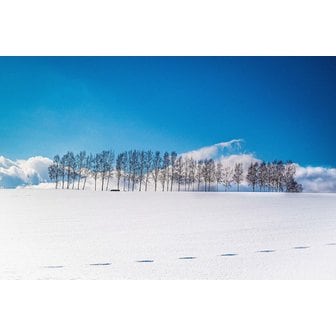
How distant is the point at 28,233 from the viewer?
468 cm

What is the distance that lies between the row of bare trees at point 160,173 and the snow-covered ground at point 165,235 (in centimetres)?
19

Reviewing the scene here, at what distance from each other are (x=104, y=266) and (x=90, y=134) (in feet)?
5.31

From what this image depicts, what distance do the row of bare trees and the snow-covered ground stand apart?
19cm

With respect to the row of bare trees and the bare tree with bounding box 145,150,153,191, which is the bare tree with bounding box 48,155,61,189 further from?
the bare tree with bounding box 145,150,153,191

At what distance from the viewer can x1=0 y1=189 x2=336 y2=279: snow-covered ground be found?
3752mm

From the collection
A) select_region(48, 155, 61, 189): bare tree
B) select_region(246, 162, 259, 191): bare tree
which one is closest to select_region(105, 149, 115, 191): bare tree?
select_region(48, 155, 61, 189): bare tree

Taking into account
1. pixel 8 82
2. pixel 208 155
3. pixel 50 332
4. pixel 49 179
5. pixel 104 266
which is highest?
pixel 8 82

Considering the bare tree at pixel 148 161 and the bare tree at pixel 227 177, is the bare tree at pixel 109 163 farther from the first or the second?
the bare tree at pixel 227 177

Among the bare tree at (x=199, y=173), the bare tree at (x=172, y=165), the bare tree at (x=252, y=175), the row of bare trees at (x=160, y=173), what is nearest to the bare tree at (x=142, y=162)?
the row of bare trees at (x=160, y=173)

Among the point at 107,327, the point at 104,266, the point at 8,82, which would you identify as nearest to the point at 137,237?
the point at 104,266

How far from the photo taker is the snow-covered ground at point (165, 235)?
12.3ft
